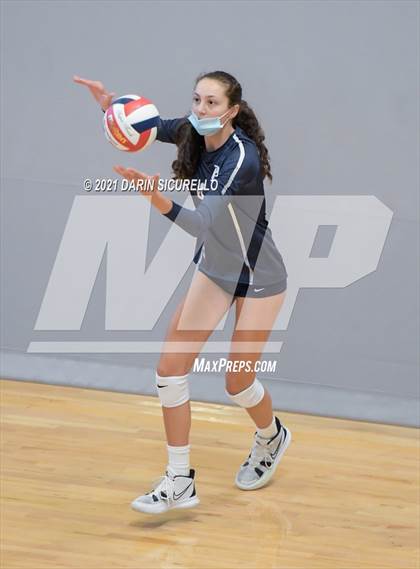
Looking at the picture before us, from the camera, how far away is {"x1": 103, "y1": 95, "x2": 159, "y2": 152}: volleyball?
3.89 metres

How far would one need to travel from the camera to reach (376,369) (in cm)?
552

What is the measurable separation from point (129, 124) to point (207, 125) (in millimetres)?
292

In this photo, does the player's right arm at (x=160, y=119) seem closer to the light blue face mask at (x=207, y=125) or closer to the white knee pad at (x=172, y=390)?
the light blue face mask at (x=207, y=125)

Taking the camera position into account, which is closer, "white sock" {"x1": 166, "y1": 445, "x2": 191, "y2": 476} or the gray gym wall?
"white sock" {"x1": 166, "y1": 445, "x2": 191, "y2": 476}

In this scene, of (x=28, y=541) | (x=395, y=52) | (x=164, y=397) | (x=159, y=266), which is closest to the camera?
(x=28, y=541)

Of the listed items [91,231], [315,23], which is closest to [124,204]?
[91,231]

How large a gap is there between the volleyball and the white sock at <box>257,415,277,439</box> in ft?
4.18

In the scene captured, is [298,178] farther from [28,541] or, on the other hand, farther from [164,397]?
[28,541]

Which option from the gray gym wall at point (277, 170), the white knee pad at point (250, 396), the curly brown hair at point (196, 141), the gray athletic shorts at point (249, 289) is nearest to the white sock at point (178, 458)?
the white knee pad at point (250, 396)

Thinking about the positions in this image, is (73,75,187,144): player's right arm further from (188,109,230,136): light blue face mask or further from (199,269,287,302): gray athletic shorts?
(199,269,287,302): gray athletic shorts

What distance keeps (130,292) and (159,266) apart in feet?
0.66

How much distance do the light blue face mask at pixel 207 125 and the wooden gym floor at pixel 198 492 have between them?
1.39 meters

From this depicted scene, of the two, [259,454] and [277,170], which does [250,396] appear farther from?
[277,170]

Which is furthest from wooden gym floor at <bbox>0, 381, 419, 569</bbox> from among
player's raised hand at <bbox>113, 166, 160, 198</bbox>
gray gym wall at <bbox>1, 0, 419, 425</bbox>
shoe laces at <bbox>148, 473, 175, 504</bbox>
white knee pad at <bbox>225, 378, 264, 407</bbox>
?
player's raised hand at <bbox>113, 166, 160, 198</bbox>
